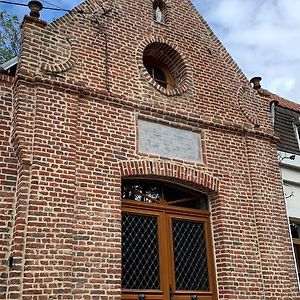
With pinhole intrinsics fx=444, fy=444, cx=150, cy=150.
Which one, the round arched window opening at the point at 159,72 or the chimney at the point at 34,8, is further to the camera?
the round arched window opening at the point at 159,72

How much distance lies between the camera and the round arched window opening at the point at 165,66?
10.1 meters

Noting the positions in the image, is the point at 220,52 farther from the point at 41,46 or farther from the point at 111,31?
the point at 41,46

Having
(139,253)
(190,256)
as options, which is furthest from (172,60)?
(139,253)

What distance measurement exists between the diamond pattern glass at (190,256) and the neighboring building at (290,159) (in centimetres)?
299

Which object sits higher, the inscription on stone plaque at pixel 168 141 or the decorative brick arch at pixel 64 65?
the decorative brick arch at pixel 64 65

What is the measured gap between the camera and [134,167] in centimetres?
833

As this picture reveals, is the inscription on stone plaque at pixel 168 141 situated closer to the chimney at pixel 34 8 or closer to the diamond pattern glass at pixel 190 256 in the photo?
the diamond pattern glass at pixel 190 256

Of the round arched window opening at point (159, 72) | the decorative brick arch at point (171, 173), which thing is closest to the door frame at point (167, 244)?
the decorative brick arch at point (171, 173)

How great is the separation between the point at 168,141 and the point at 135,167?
1086mm

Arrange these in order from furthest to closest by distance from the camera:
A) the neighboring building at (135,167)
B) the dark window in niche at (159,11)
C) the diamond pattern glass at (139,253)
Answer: the dark window in niche at (159,11) → the diamond pattern glass at (139,253) → the neighboring building at (135,167)

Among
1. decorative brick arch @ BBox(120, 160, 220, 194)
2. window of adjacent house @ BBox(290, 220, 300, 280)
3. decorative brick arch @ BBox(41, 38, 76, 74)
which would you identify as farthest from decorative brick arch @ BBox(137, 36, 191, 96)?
window of adjacent house @ BBox(290, 220, 300, 280)

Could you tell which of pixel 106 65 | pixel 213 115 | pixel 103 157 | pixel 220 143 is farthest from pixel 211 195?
pixel 106 65

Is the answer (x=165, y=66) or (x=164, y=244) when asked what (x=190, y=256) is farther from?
(x=165, y=66)

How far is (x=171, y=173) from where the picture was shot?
344 inches
